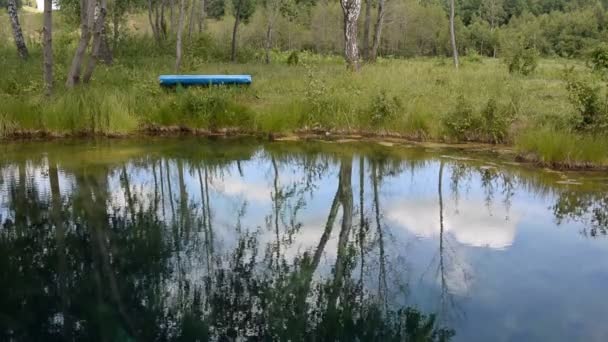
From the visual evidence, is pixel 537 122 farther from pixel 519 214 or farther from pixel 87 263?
pixel 87 263

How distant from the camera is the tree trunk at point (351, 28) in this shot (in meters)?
14.4

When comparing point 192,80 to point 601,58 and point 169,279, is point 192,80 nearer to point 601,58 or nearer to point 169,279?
point 601,58

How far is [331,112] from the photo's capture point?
1027 centimetres

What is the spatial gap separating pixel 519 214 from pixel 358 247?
1.94m

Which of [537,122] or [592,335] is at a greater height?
[537,122]

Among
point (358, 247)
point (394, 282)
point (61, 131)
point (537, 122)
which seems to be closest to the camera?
point (394, 282)

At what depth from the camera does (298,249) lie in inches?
210

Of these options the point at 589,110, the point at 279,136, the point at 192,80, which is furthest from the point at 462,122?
the point at 192,80

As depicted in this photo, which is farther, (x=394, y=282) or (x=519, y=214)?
(x=519, y=214)

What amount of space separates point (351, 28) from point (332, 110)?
196 inches

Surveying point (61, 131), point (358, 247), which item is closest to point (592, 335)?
point (358, 247)

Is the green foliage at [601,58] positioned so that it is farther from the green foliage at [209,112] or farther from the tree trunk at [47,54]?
the tree trunk at [47,54]

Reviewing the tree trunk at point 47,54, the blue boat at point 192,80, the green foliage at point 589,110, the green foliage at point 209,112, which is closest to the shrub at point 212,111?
the green foliage at point 209,112

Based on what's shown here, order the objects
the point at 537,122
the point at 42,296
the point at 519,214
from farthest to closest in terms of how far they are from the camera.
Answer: the point at 537,122
the point at 519,214
the point at 42,296
